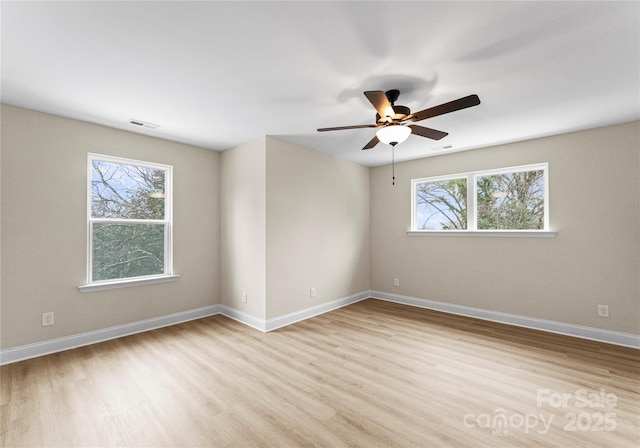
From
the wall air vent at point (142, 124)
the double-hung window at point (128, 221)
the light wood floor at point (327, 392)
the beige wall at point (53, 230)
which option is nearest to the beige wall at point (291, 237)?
the beige wall at point (53, 230)

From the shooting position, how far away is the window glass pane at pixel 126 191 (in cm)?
339

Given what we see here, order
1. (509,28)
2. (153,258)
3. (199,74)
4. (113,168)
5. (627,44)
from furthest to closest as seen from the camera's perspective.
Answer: (153,258) < (113,168) < (199,74) < (627,44) < (509,28)

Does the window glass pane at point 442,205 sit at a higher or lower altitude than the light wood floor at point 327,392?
higher

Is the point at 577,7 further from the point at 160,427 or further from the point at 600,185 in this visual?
the point at 160,427

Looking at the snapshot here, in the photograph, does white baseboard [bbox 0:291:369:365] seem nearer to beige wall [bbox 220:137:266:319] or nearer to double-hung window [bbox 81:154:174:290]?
beige wall [bbox 220:137:266:319]

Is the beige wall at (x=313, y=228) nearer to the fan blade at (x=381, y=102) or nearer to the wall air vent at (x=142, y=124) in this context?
the wall air vent at (x=142, y=124)

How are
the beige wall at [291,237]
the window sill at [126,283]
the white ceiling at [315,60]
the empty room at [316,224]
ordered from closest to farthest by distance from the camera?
the white ceiling at [315,60] < the empty room at [316,224] < the beige wall at [291,237] < the window sill at [126,283]

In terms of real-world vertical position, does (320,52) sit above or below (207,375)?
above

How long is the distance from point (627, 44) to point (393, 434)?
9.50 feet

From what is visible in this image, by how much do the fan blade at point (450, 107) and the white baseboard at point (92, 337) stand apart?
371 centimetres

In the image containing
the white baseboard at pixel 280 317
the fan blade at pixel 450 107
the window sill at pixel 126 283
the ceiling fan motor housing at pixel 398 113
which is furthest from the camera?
the white baseboard at pixel 280 317

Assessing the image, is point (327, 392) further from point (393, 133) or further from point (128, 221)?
point (128, 221)

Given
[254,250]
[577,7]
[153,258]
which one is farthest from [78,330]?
[577,7]

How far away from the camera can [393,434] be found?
184 cm
